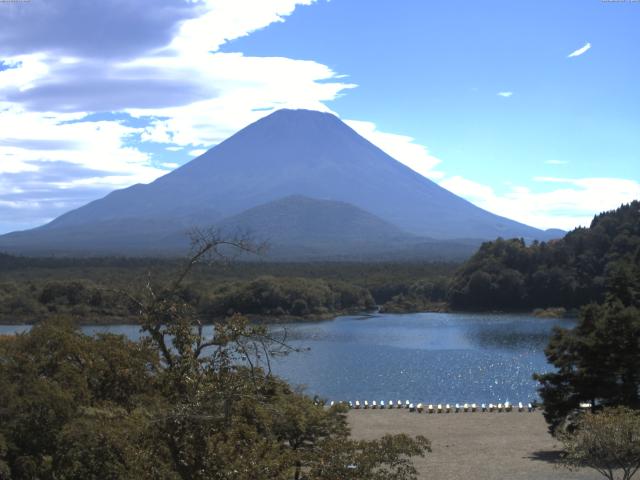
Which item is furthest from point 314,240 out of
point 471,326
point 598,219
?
point 471,326

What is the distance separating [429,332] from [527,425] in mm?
29138

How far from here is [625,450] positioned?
1349 cm

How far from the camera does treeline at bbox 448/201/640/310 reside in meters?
63.6

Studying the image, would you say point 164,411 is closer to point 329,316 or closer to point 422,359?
point 422,359

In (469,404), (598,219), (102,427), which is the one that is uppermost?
(598,219)

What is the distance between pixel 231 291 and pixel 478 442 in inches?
1712

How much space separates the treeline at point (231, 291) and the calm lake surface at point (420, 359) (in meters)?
4.27

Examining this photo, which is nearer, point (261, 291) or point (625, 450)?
point (625, 450)

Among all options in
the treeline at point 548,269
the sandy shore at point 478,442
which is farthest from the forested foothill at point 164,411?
the treeline at point 548,269

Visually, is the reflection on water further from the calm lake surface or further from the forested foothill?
the forested foothill

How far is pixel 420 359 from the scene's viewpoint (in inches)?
1539

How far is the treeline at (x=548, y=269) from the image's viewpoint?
209 feet

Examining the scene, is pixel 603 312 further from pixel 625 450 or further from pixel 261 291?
pixel 261 291

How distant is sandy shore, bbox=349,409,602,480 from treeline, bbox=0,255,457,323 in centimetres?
2648
